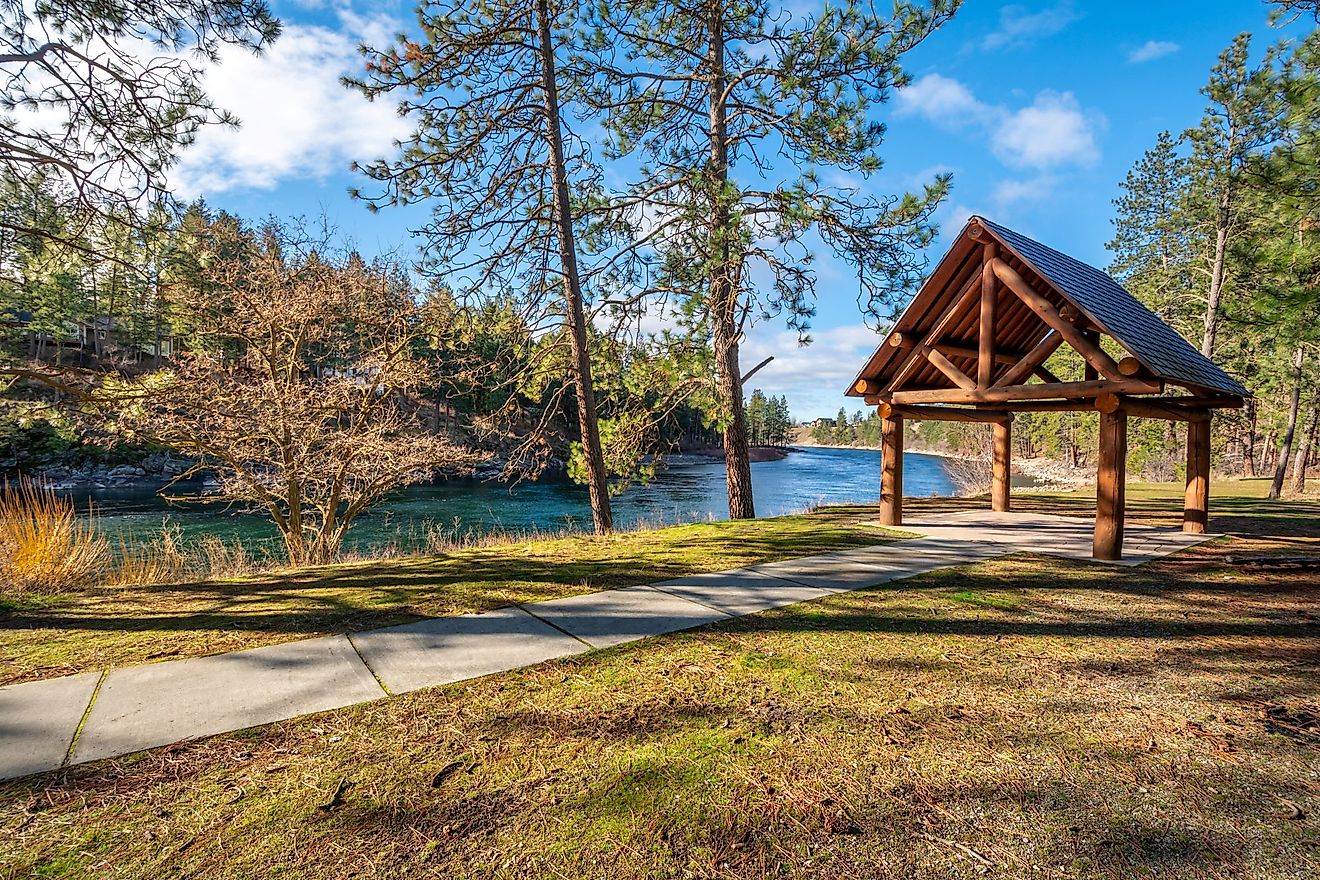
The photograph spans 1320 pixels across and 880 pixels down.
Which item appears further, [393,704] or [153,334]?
[153,334]

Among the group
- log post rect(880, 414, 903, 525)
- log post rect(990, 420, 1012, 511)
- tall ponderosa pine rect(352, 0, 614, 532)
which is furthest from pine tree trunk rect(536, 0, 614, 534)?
log post rect(990, 420, 1012, 511)

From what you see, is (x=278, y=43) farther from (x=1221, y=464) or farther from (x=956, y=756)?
(x=1221, y=464)

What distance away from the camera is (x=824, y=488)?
31484 millimetres

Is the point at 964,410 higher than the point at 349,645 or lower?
higher

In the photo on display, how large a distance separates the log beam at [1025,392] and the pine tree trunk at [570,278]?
178 inches

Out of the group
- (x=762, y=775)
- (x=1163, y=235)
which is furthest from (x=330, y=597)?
(x=1163, y=235)

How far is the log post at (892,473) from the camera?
8.48 m

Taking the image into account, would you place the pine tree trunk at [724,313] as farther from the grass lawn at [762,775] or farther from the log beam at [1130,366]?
the grass lawn at [762,775]

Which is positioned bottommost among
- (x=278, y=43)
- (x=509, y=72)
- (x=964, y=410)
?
(x=964, y=410)

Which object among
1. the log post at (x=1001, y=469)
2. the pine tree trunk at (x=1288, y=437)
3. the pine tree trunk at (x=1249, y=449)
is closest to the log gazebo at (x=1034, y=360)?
the log post at (x=1001, y=469)

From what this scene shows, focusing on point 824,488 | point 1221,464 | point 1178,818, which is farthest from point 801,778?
point 1221,464

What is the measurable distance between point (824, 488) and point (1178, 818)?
30287 millimetres

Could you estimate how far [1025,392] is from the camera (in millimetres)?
6871

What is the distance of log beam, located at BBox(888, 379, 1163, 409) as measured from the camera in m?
→ 6.00
